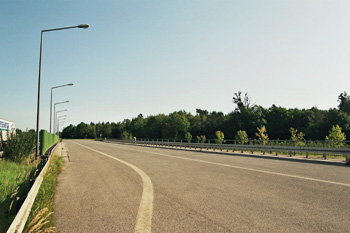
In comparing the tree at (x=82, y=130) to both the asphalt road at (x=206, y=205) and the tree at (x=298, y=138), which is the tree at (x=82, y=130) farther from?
the asphalt road at (x=206, y=205)

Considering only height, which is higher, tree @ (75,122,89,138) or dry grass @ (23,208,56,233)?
tree @ (75,122,89,138)

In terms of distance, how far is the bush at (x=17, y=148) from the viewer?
537 inches

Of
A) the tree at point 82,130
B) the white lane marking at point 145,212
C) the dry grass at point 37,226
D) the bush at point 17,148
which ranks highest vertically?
the tree at point 82,130

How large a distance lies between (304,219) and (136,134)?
127404 mm

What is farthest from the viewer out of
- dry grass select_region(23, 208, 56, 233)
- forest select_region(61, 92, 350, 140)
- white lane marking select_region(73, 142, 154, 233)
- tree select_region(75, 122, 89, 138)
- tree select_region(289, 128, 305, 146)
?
tree select_region(75, 122, 89, 138)

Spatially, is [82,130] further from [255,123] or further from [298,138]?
[298,138]

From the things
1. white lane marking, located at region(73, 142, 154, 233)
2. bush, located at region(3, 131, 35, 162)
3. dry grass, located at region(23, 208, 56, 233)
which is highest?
bush, located at region(3, 131, 35, 162)

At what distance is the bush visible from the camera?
1363 cm

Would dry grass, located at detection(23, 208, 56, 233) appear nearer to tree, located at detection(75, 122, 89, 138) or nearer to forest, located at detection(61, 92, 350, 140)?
forest, located at detection(61, 92, 350, 140)

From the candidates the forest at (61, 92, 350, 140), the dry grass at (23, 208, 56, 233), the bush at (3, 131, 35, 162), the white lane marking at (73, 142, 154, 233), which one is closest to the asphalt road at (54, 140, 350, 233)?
the white lane marking at (73, 142, 154, 233)

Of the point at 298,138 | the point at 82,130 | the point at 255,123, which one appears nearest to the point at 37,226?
the point at 298,138

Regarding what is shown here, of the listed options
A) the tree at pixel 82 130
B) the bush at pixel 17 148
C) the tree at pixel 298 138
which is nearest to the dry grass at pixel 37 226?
the bush at pixel 17 148

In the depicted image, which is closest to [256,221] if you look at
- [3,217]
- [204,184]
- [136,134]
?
[204,184]

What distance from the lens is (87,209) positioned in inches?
219
